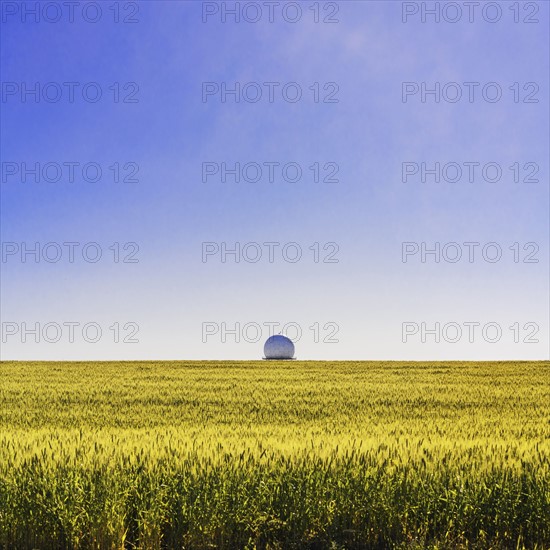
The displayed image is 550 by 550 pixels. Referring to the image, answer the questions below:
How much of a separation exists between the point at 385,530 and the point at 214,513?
2.04 metres

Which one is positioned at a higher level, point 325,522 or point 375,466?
point 375,466


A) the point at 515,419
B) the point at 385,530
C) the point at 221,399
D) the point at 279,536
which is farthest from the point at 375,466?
the point at 221,399

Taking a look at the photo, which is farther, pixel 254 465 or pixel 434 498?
pixel 254 465

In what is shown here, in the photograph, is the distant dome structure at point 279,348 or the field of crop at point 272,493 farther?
the distant dome structure at point 279,348

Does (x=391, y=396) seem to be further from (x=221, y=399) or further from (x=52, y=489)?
(x=52, y=489)

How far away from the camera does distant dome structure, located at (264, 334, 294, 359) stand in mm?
78062

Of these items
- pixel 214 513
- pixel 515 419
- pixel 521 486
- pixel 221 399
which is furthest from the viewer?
pixel 221 399

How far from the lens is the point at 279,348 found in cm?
7812

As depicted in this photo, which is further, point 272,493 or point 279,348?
point 279,348

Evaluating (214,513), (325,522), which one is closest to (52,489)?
(214,513)

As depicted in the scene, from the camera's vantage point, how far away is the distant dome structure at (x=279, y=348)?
78.1 metres

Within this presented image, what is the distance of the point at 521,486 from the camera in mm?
7574

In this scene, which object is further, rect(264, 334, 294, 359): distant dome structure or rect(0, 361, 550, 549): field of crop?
rect(264, 334, 294, 359): distant dome structure

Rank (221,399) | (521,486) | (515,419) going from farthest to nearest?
(221,399)
(515,419)
(521,486)
